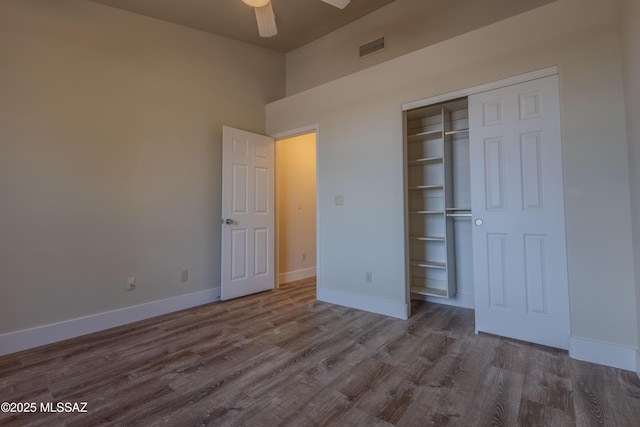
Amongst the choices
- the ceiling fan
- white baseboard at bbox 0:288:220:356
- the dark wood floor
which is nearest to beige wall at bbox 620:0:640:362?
the dark wood floor

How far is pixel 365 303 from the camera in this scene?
10.4ft

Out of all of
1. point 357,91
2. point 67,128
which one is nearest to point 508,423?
point 357,91

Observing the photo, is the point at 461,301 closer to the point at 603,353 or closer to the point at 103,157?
the point at 603,353

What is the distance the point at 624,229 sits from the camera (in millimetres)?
1910

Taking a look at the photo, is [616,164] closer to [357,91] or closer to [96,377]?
[357,91]

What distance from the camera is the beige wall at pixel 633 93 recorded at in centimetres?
171

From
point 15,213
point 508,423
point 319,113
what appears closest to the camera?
point 508,423

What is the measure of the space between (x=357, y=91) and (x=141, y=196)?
8.43ft

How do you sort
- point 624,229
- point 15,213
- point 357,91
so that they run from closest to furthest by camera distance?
1. point 624,229
2. point 15,213
3. point 357,91

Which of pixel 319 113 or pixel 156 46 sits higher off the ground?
pixel 156 46

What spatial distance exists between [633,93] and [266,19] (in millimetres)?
2679

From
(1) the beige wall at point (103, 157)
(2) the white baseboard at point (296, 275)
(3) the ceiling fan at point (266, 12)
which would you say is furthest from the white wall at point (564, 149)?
(1) the beige wall at point (103, 157)

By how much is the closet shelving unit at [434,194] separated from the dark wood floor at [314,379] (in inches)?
28.1

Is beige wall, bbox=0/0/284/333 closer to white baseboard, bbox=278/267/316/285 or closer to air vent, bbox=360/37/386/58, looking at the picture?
white baseboard, bbox=278/267/316/285
